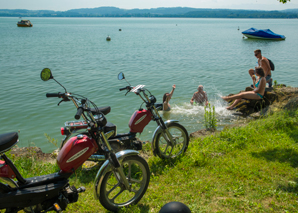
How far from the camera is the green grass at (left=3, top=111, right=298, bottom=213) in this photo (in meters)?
3.34

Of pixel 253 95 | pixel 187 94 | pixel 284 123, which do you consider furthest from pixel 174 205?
pixel 187 94

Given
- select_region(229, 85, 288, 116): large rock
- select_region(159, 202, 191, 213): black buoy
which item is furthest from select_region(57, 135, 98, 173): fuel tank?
select_region(229, 85, 288, 116): large rock

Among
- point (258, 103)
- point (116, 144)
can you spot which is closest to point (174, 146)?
point (116, 144)

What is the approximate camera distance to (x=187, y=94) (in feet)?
39.0

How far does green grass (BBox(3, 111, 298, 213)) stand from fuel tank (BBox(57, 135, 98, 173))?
2.30ft

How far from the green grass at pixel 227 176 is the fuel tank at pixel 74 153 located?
2.30 feet

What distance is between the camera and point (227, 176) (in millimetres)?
4000

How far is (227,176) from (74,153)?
243 centimetres

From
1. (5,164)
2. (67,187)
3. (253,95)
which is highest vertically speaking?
(5,164)

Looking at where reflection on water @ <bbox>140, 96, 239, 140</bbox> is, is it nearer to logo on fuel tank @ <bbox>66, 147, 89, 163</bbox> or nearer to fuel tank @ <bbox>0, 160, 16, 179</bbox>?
logo on fuel tank @ <bbox>66, 147, 89, 163</bbox>

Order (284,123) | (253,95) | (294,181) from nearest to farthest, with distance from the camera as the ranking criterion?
1. (294,181)
2. (284,123)
3. (253,95)

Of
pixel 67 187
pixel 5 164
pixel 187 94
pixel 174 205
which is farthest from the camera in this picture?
pixel 187 94

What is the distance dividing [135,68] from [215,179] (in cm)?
1471

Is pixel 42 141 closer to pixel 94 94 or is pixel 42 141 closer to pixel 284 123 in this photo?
pixel 94 94
